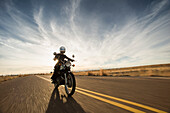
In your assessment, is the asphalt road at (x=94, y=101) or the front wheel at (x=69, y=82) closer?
the asphalt road at (x=94, y=101)

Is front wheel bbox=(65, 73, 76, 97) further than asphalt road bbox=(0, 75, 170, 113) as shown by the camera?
Yes

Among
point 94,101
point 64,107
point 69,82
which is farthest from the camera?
point 69,82

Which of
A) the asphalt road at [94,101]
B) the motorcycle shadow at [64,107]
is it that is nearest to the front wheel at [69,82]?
the asphalt road at [94,101]

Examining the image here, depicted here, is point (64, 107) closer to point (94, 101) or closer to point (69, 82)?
point (94, 101)

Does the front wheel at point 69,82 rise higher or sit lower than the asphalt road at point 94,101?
higher

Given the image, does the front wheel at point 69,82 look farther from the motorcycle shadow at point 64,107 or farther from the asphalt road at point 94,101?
the motorcycle shadow at point 64,107

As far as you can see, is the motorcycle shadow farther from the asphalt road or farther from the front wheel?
the front wheel

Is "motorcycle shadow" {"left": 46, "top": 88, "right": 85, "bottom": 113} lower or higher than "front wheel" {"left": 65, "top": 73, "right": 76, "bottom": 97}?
lower

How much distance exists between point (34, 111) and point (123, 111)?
196 centimetres

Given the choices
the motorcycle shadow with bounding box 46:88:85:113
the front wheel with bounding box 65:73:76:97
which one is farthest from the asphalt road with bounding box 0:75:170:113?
the front wheel with bounding box 65:73:76:97

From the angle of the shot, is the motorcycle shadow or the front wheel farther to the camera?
the front wheel

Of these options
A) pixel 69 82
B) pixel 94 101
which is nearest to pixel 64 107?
pixel 94 101

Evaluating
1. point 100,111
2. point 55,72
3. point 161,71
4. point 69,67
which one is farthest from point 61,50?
point 161,71

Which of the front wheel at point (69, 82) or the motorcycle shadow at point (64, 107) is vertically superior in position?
the front wheel at point (69, 82)
